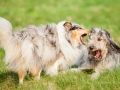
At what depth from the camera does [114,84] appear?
8.77 meters

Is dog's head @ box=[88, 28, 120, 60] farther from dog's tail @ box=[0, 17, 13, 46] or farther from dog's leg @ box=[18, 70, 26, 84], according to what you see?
dog's tail @ box=[0, 17, 13, 46]

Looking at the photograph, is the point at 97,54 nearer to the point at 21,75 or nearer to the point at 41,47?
the point at 41,47

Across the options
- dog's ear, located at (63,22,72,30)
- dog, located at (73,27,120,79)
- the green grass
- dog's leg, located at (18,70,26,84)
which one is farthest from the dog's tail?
dog, located at (73,27,120,79)

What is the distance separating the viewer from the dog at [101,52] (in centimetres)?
986

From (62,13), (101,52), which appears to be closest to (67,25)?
(101,52)

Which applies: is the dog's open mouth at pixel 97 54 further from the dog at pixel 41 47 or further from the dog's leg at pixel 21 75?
the dog's leg at pixel 21 75

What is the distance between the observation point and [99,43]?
9852 millimetres

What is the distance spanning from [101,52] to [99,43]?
0.77 ft

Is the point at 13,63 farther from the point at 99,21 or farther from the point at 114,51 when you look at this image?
the point at 99,21

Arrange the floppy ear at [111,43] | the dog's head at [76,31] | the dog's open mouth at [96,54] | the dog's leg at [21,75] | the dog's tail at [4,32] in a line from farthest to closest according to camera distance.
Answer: the dog's head at [76,31]
the floppy ear at [111,43]
the dog's open mouth at [96,54]
the dog's leg at [21,75]
the dog's tail at [4,32]

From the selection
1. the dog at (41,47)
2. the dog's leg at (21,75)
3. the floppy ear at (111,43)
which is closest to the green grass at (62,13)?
the dog's leg at (21,75)

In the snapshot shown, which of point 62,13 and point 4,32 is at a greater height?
point 62,13

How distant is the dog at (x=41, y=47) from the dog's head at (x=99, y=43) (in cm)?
40

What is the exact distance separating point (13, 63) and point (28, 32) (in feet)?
2.57
